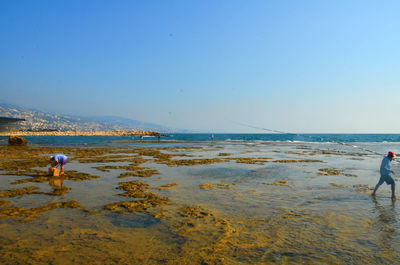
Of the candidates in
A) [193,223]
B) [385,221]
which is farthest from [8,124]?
[385,221]

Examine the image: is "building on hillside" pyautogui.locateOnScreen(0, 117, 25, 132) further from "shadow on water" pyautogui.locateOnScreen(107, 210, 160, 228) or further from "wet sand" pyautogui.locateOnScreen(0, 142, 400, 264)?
"shadow on water" pyautogui.locateOnScreen(107, 210, 160, 228)

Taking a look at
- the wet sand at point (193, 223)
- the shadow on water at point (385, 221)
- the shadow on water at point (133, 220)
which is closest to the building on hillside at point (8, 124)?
the wet sand at point (193, 223)

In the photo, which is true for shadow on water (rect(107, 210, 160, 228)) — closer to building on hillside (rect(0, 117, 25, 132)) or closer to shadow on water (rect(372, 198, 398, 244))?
shadow on water (rect(372, 198, 398, 244))

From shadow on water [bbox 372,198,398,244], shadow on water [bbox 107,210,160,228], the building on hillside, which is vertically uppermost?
the building on hillside

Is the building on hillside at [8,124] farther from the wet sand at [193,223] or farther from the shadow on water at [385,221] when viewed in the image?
the shadow on water at [385,221]

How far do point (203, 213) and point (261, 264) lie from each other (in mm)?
3239

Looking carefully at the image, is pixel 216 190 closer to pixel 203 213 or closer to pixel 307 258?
pixel 203 213

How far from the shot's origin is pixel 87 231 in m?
6.18

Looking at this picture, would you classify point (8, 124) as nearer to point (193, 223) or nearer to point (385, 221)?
point (193, 223)

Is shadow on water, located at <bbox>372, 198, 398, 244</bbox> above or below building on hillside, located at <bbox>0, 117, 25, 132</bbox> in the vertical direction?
below

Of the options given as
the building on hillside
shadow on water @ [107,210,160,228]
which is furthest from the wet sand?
the building on hillside

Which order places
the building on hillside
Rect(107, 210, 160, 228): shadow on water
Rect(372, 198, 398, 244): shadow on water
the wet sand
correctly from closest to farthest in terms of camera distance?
the wet sand
Rect(372, 198, 398, 244): shadow on water
Rect(107, 210, 160, 228): shadow on water
the building on hillside

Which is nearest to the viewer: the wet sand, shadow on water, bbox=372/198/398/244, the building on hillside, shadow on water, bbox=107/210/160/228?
the wet sand

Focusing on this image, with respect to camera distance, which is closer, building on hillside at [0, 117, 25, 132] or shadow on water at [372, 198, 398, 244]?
shadow on water at [372, 198, 398, 244]
